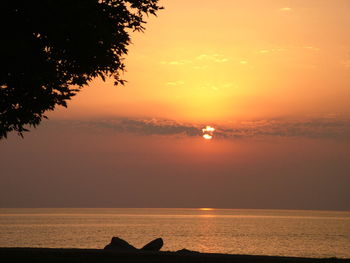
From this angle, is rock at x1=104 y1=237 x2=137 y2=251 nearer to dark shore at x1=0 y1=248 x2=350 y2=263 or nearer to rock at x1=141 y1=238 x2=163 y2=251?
rock at x1=141 y1=238 x2=163 y2=251

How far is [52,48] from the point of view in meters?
21.3

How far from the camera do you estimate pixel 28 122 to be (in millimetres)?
22469

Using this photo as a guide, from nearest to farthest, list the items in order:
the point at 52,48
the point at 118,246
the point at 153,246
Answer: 1. the point at 52,48
2. the point at 118,246
3. the point at 153,246

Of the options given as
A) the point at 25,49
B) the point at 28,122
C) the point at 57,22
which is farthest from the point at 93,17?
the point at 28,122

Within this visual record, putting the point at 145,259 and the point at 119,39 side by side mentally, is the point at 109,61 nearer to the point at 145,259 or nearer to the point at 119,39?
the point at 119,39

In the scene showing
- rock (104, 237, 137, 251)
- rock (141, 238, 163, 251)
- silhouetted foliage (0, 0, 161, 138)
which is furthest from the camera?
rock (141, 238, 163, 251)

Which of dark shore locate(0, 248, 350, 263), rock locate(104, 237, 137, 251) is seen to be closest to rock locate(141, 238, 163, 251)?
rock locate(104, 237, 137, 251)

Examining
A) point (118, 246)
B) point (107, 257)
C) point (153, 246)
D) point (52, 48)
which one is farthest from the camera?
point (153, 246)

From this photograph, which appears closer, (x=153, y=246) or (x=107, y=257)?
(x=107, y=257)

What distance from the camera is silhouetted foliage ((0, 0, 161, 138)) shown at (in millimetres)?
19547

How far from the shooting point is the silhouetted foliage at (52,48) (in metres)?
19.5

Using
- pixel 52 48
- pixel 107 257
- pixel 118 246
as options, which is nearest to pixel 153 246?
pixel 118 246

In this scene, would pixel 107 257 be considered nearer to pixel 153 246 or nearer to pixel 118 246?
pixel 118 246

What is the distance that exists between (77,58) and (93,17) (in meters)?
1.98
